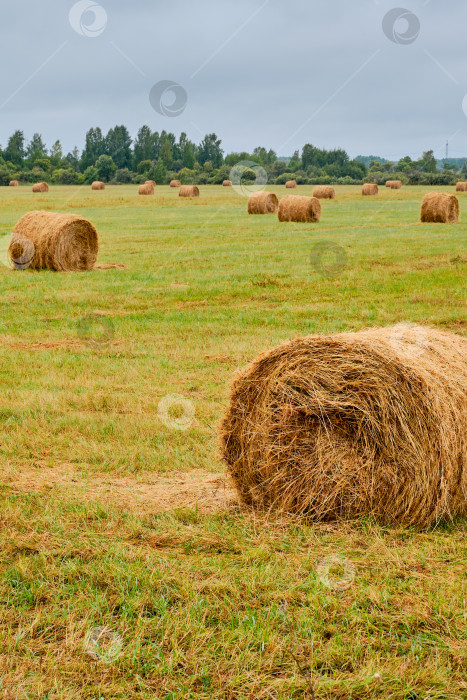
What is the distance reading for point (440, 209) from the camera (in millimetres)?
31219

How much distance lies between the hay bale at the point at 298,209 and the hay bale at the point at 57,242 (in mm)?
14374

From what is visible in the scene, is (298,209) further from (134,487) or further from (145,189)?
(145,189)

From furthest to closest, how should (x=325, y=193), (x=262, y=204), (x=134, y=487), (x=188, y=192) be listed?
1. (x=188, y=192)
2. (x=325, y=193)
3. (x=262, y=204)
4. (x=134, y=487)

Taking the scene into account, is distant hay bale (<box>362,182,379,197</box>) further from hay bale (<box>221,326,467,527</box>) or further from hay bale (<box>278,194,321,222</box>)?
hay bale (<box>221,326,467,527</box>)

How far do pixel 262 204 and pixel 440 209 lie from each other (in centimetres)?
982

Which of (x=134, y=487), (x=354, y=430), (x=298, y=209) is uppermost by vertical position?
(x=298, y=209)

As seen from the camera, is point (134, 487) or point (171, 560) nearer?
point (171, 560)

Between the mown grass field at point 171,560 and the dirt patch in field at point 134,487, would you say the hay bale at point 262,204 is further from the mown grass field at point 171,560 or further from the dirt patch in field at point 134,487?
the dirt patch in field at point 134,487

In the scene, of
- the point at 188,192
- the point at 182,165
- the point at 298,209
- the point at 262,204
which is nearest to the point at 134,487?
the point at 298,209

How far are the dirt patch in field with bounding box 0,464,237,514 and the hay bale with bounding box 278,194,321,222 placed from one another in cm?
2614

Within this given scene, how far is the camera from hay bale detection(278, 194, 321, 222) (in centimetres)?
3109

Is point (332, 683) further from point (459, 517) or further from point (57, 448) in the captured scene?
point (57, 448)

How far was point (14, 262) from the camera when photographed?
1872 cm

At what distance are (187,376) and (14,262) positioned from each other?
11331 mm
